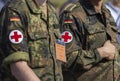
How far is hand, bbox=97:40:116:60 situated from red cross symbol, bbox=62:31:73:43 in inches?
11.2

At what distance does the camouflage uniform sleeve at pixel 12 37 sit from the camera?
11.7ft

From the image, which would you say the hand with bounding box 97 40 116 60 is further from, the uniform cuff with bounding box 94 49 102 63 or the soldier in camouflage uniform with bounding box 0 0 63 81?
the soldier in camouflage uniform with bounding box 0 0 63 81

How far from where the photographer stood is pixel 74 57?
4441mm

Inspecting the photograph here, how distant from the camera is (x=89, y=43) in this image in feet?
14.9

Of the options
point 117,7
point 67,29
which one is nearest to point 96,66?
point 67,29

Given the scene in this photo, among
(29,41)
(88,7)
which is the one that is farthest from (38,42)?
(88,7)

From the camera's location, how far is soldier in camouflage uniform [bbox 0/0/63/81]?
140 inches

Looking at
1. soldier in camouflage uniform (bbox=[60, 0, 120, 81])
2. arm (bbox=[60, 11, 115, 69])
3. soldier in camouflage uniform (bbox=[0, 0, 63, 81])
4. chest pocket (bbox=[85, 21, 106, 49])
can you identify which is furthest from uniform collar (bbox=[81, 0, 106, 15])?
soldier in camouflage uniform (bbox=[0, 0, 63, 81])

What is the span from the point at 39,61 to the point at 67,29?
729 mm

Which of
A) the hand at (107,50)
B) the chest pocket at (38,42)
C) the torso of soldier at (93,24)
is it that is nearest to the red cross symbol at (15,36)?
the chest pocket at (38,42)

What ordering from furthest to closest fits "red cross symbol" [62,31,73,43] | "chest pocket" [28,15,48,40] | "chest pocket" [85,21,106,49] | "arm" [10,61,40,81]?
1. "chest pocket" [85,21,106,49]
2. "red cross symbol" [62,31,73,43]
3. "chest pocket" [28,15,48,40]
4. "arm" [10,61,40,81]

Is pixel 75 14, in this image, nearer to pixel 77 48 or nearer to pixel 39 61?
pixel 77 48

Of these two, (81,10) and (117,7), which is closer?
(81,10)

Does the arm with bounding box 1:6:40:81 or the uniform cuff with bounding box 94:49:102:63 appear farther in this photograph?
the uniform cuff with bounding box 94:49:102:63
